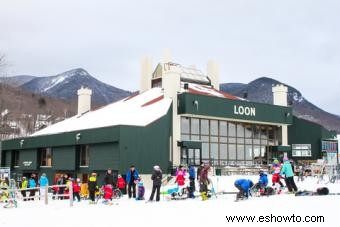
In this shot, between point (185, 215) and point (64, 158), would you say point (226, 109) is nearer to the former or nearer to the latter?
point (64, 158)

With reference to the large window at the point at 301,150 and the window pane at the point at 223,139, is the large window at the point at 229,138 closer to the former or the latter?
the window pane at the point at 223,139

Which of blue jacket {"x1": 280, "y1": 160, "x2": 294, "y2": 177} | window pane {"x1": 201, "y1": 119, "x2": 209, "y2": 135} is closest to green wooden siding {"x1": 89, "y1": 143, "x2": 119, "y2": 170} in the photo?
window pane {"x1": 201, "y1": 119, "x2": 209, "y2": 135}

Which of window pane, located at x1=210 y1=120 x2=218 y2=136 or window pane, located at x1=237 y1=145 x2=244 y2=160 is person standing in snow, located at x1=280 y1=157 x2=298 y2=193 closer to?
window pane, located at x1=210 y1=120 x2=218 y2=136

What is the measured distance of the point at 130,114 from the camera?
130 ft

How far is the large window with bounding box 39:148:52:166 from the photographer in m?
41.2

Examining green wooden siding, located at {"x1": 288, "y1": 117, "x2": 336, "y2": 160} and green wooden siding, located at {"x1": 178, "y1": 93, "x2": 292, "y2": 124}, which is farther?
green wooden siding, located at {"x1": 288, "y1": 117, "x2": 336, "y2": 160}

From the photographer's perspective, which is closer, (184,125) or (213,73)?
(184,125)

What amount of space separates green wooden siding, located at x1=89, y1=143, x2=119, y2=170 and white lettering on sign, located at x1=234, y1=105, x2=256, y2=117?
36.2 feet

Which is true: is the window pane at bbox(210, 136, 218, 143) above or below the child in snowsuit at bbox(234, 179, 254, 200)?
above

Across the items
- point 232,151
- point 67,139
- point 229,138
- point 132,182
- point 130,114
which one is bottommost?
point 132,182

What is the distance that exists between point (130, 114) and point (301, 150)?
16.2 metres

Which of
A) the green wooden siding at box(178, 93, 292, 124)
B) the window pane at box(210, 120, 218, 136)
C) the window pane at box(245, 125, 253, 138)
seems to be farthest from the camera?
the window pane at box(245, 125, 253, 138)

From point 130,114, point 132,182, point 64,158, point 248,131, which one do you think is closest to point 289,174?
point 132,182

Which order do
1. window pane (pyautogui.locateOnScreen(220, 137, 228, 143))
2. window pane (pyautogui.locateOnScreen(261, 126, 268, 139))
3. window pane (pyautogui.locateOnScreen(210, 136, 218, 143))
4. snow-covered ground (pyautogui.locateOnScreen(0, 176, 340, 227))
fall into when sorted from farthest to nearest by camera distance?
window pane (pyautogui.locateOnScreen(261, 126, 268, 139)), window pane (pyautogui.locateOnScreen(220, 137, 228, 143)), window pane (pyautogui.locateOnScreen(210, 136, 218, 143)), snow-covered ground (pyautogui.locateOnScreen(0, 176, 340, 227))
